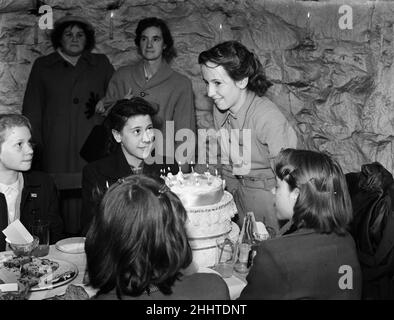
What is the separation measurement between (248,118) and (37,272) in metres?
1.75

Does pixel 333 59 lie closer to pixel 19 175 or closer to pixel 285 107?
pixel 285 107

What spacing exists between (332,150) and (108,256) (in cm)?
303

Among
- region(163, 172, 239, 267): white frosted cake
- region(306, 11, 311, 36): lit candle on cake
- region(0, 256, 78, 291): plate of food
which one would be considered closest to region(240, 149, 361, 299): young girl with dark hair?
region(163, 172, 239, 267): white frosted cake

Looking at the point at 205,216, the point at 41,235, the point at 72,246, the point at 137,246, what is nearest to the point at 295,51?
the point at 205,216

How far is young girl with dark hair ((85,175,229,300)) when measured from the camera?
1.92 meters

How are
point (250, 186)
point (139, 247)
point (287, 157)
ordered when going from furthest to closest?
point (250, 186) → point (287, 157) → point (139, 247)

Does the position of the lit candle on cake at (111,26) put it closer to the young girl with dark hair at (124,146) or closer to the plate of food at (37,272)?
the young girl with dark hair at (124,146)

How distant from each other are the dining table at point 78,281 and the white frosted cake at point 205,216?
0.11 m

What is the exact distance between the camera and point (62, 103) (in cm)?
448

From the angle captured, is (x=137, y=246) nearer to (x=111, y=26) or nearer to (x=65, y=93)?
(x=65, y=93)

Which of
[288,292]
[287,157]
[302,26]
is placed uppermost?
[302,26]

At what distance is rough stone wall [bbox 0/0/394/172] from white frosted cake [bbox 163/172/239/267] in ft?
6.13

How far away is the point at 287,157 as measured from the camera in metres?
2.49
